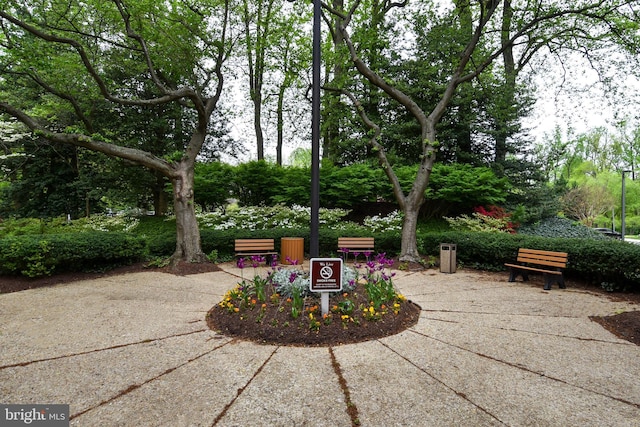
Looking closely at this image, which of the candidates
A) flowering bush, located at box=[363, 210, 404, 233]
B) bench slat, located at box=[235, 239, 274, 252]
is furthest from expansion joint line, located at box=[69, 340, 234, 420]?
flowering bush, located at box=[363, 210, 404, 233]

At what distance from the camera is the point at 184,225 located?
853 cm

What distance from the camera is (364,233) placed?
10.2 metres

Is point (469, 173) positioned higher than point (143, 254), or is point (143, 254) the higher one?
point (469, 173)

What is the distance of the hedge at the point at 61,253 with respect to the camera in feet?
21.5

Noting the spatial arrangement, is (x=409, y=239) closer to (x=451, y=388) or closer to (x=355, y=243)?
(x=355, y=243)

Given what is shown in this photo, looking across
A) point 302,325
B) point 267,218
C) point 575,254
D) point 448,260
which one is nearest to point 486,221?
point 448,260

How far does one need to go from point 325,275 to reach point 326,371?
4.08 feet

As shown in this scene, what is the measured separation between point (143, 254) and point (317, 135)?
643 centimetres

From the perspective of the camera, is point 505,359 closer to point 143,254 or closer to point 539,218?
point 143,254

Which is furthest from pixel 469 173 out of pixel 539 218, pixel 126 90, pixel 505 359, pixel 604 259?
pixel 126 90

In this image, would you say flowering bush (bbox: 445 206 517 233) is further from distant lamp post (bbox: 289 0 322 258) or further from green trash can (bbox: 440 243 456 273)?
distant lamp post (bbox: 289 0 322 258)

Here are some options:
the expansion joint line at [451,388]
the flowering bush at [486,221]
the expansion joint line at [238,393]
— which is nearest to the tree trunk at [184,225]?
the expansion joint line at [238,393]

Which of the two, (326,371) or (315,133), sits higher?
(315,133)

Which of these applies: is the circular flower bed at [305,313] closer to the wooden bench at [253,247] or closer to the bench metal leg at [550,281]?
the bench metal leg at [550,281]
